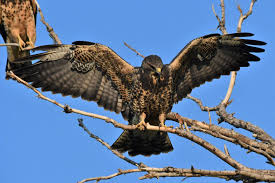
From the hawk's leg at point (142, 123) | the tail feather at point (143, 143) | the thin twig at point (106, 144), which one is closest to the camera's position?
the thin twig at point (106, 144)

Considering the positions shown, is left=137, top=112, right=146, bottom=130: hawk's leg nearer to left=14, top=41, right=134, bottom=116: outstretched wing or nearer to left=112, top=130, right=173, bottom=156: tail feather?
left=112, top=130, right=173, bottom=156: tail feather

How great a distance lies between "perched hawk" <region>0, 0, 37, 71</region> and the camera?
962 centimetres

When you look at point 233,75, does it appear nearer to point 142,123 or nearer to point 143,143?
point 142,123

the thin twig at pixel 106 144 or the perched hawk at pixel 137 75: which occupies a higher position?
the perched hawk at pixel 137 75

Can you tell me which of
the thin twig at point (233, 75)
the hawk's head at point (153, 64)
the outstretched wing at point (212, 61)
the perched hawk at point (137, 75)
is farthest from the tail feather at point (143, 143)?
the thin twig at point (233, 75)

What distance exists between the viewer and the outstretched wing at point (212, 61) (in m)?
8.00

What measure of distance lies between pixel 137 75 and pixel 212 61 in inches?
71.5

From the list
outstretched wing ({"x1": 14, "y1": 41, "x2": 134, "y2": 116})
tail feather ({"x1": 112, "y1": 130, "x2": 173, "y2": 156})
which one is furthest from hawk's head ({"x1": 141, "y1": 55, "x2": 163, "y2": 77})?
tail feather ({"x1": 112, "y1": 130, "x2": 173, "y2": 156})

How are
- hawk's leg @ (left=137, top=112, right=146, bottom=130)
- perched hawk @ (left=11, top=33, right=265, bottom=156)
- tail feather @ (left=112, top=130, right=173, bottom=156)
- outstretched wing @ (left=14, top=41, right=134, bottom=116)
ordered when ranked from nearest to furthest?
hawk's leg @ (left=137, top=112, right=146, bottom=130) → perched hawk @ (left=11, top=33, right=265, bottom=156) → outstretched wing @ (left=14, top=41, right=134, bottom=116) → tail feather @ (left=112, top=130, right=173, bottom=156)

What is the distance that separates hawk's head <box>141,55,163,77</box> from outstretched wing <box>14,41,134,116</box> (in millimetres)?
445

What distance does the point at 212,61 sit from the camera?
327 inches

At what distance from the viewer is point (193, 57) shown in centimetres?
805

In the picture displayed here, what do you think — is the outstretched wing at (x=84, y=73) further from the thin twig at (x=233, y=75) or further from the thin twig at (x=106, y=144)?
the thin twig at (x=233, y=75)

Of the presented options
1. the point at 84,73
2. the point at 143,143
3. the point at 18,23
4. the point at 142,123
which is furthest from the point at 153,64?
the point at 18,23
